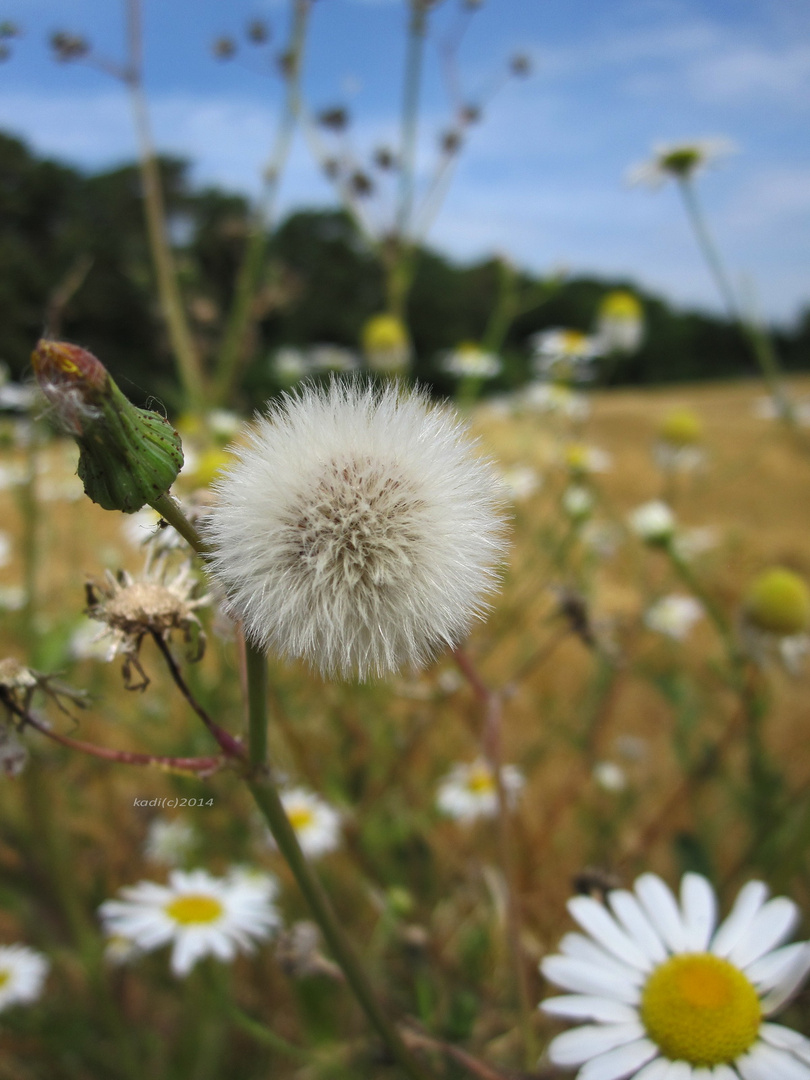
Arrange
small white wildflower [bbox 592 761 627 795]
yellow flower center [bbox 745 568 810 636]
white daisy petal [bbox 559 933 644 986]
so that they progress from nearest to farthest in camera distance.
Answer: white daisy petal [bbox 559 933 644 986] < yellow flower center [bbox 745 568 810 636] < small white wildflower [bbox 592 761 627 795]

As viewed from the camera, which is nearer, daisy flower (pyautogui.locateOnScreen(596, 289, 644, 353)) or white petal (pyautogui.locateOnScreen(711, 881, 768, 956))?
white petal (pyautogui.locateOnScreen(711, 881, 768, 956))

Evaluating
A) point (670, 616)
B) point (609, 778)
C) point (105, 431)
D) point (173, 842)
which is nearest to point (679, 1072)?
point (105, 431)

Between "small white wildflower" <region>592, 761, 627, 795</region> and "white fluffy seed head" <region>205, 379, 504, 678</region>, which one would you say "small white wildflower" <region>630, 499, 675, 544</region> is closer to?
"small white wildflower" <region>592, 761, 627, 795</region>

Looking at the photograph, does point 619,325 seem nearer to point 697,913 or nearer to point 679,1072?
point 697,913

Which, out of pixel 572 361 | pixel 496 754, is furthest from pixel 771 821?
pixel 572 361

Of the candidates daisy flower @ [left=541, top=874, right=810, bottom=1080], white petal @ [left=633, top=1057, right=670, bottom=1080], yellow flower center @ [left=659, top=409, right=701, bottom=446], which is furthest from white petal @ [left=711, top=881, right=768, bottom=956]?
yellow flower center @ [left=659, top=409, right=701, bottom=446]

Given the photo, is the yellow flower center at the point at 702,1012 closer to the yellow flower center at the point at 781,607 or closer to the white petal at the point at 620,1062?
the white petal at the point at 620,1062
